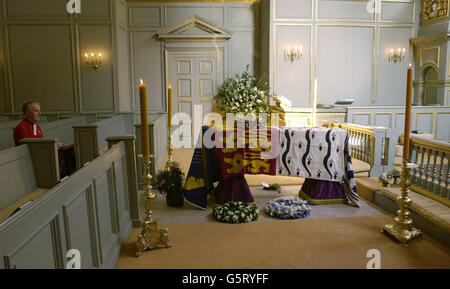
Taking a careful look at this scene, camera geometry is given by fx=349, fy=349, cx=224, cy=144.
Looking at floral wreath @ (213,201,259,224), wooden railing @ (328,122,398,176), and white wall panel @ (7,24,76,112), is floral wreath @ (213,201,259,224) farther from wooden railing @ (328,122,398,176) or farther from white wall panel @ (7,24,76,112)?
white wall panel @ (7,24,76,112)

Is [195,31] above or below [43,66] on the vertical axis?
above

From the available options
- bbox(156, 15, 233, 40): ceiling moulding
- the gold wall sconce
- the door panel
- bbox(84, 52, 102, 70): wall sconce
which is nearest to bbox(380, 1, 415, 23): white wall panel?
the gold wall sconce

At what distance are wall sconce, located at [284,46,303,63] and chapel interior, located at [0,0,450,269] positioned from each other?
0.13ft

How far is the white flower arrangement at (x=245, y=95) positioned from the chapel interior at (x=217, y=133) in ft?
0.36

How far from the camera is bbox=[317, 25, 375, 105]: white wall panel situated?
359 inches

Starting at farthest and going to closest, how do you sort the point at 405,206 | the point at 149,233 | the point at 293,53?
the point at 293,53 < the point at 405,206 < the point at 149,233

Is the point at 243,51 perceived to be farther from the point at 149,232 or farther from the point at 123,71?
the point at 149,232

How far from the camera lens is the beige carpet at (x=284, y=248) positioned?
310 centimetres

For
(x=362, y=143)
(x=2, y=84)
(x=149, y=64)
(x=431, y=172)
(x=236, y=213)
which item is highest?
(x=149, y=64)

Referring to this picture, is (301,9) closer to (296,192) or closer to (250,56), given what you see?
(250,56)

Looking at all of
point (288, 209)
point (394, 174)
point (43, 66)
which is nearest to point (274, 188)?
point (288, 209)

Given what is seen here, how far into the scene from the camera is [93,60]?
8.64 metres

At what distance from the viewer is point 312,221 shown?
4148mm

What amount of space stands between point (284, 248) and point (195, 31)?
7.27 metres
